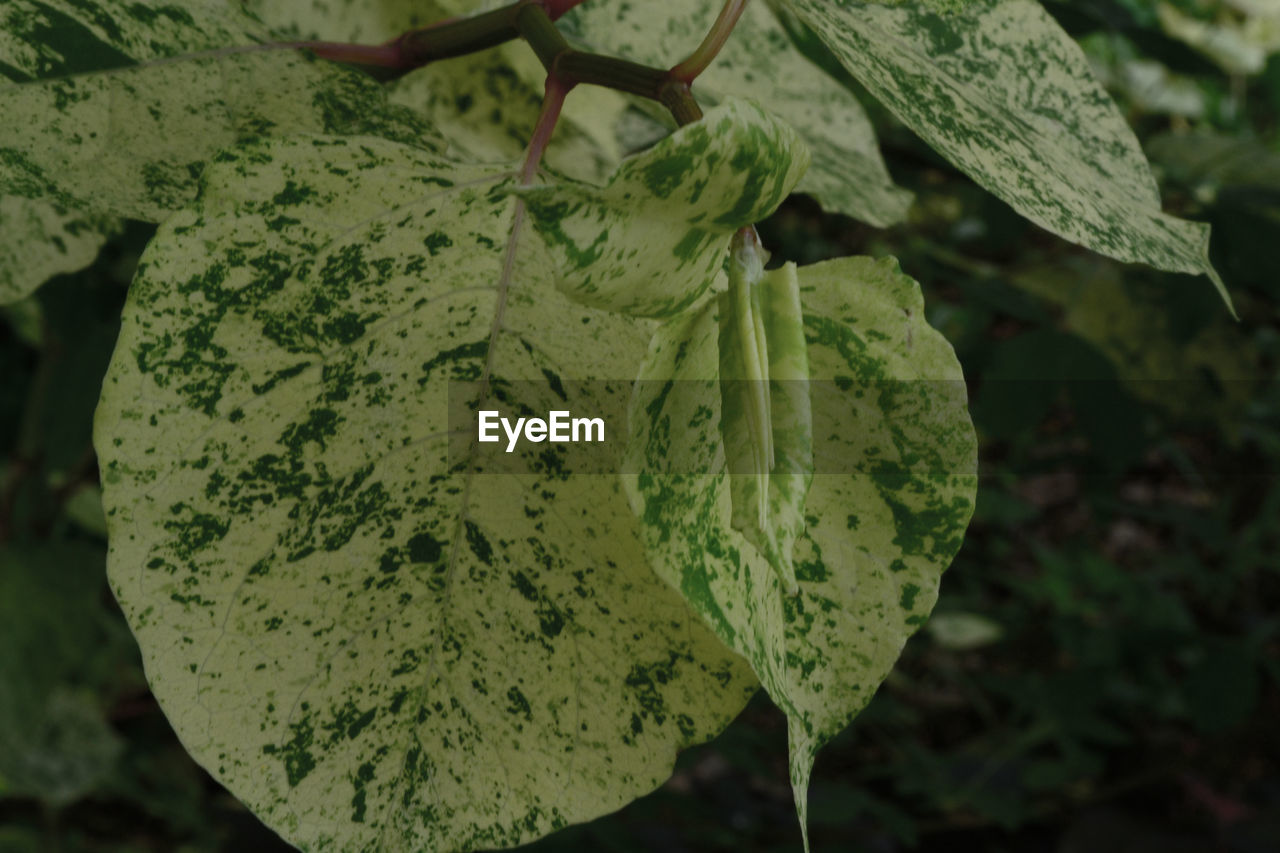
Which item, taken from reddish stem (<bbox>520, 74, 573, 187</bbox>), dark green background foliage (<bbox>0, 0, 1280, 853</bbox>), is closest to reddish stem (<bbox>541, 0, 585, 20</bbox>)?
reddish stem (<bbox>520, 74, 573, 187</bbox>)

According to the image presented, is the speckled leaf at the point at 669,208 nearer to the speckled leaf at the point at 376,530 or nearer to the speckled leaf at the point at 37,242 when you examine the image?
the speckled leaf at the point at 376,530

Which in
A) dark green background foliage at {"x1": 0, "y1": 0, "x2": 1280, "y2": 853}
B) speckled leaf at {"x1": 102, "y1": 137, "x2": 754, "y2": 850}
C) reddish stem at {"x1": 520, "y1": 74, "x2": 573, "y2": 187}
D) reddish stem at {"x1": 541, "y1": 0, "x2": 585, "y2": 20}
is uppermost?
reddish stem at {"x1": 541, "y1": 0, "x2": 585, "y2": 20}

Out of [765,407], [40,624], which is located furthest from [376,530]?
[40,624]

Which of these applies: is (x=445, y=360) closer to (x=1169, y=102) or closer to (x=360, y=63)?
(x=360, y=63)

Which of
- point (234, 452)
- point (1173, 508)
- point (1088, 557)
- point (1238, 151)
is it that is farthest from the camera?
point (1088, 557)

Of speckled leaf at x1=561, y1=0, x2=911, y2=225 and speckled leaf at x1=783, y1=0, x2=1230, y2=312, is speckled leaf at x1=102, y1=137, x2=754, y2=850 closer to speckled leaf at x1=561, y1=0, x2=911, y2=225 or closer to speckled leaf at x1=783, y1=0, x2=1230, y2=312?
speckled leaf at x1=783, y1=0, x2=1230, y2=312

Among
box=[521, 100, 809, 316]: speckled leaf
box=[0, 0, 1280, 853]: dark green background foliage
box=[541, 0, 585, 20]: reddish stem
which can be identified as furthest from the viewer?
box=[0, 0, 1280, 853]: dark green background foliage

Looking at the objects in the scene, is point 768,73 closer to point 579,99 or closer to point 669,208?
point 579,99

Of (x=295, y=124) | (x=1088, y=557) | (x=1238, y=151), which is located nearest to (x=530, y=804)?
(x=295, y=124)
